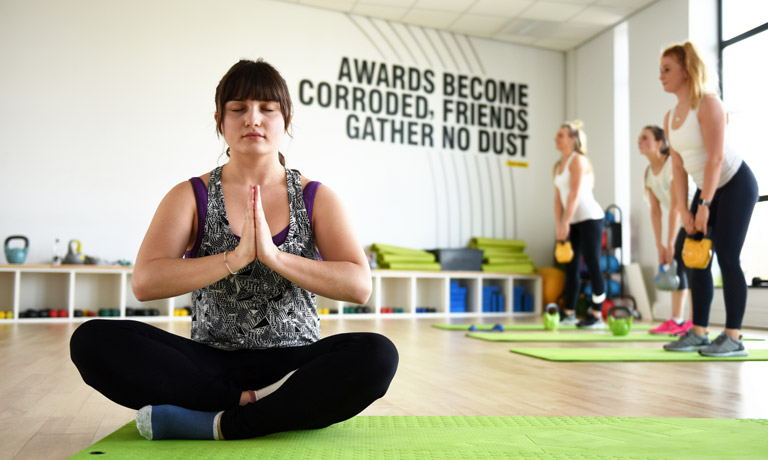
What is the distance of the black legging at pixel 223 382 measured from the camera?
1289 mm

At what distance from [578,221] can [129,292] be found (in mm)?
3789

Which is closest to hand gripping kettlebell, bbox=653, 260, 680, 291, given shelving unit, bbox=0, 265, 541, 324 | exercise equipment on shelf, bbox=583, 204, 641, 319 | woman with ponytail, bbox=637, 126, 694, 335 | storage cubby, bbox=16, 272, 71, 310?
woman with ponytail, bbox=637, 126, 694, 335

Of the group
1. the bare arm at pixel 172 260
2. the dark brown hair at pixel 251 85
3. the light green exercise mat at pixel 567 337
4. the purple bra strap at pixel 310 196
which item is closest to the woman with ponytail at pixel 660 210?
the light green exercise mat at pixel 567 337

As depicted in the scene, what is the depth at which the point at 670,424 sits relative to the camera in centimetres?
159

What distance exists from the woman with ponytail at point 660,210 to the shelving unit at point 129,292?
2351 mm

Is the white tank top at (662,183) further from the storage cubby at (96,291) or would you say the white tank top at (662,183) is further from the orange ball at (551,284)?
the storage cubby at (96,291)

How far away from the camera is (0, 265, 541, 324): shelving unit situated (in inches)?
211

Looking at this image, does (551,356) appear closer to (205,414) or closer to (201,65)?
(205,414)

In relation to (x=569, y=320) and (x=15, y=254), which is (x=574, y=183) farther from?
(x=15, y=254)

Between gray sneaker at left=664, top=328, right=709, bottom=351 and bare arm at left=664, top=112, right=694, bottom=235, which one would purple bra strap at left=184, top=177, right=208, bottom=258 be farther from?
gray sneaker at left=664, top=328, right=709, bottom=351

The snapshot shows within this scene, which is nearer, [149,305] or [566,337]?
[566,337]

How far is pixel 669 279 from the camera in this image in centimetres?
427

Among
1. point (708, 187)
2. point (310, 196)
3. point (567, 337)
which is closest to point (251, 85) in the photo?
point (310, 196)

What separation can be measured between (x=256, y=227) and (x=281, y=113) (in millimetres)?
318
